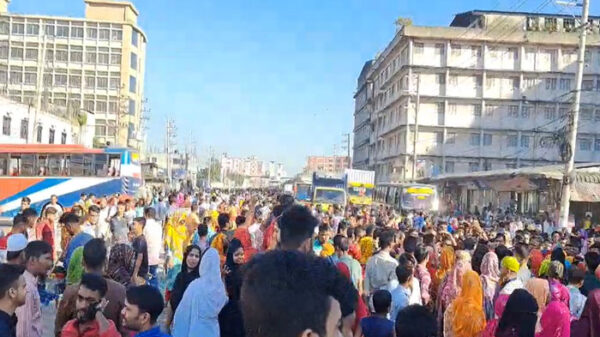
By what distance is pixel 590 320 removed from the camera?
5.85 metres

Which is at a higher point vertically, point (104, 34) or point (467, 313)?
point (104, 34)

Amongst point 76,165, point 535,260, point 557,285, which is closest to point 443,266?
point 535,260

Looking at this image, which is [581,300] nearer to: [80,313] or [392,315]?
[392,315]

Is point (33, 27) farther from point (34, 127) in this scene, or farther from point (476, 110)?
point (476, 110)

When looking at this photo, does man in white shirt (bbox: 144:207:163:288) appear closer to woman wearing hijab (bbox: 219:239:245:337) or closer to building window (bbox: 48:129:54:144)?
woman wearing hijab (bbox: 219:239:245:337)

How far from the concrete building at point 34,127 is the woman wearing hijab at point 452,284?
114 ft

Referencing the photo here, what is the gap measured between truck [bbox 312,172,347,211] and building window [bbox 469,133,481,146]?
24389 millimetres

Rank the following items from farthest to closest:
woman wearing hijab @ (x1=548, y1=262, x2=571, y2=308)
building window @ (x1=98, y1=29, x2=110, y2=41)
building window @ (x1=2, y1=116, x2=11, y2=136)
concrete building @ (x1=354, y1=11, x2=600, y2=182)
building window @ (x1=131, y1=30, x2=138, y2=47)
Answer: building window @ (x1=131, y1=30, x2=138, y2=47), building window @ (x1=98, y1=29, x2=110, y2=41), concrete building @ (x1=354, y1=11, x2=600, y2=182), building window @ (x1=2, y1=116, x2=11, y2=136), woman wearing hijab @ (x1=548, y1=262, x2=571, y2=308)

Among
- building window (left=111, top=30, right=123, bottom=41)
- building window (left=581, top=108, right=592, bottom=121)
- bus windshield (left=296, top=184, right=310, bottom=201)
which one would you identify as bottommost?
bus windshield (left=296, top=184, right=310, bottom=201)

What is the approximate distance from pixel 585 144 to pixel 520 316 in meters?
56.6

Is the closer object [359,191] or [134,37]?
[359,191]

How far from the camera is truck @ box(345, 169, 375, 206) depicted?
118 ft

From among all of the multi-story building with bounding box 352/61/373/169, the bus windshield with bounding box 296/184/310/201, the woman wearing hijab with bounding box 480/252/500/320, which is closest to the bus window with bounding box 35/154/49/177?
the bus windshield with bounding box 296/184/310/201

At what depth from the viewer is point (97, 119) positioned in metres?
69.4
